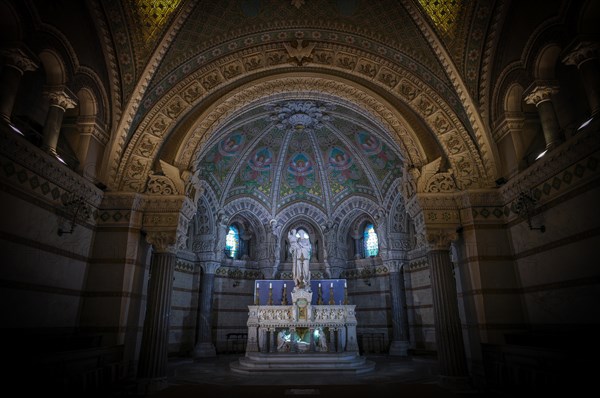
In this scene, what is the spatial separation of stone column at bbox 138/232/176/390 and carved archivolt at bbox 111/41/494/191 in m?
2.04

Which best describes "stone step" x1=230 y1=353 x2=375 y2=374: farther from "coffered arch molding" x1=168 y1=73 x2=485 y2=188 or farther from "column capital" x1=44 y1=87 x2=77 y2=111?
"column capital" x1=44 y1=87 x2=77 y2=111

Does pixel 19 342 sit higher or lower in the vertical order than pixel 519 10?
lower

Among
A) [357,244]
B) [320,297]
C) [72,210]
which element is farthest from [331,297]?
[72,210]

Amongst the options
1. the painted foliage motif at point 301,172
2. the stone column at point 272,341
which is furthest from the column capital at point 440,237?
the painted foliage motif at point 301,172

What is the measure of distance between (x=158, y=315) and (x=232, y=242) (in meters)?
11.0

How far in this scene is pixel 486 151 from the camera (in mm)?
10234

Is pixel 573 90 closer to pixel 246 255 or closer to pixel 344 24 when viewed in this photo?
pixel 344 24

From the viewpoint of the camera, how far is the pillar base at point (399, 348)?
1664 cm

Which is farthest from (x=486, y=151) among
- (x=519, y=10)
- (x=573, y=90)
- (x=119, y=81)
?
(x=119, y=81)

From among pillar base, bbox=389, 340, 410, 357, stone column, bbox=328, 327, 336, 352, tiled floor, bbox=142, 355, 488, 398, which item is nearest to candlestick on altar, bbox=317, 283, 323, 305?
stone column, bbox=328, 327, 336, 352

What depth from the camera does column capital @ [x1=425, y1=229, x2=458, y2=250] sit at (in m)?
10.0

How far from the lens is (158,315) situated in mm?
9633

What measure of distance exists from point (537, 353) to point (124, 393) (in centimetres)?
897

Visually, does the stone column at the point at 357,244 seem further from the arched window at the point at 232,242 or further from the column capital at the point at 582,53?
the column capital at the point at 582,53
